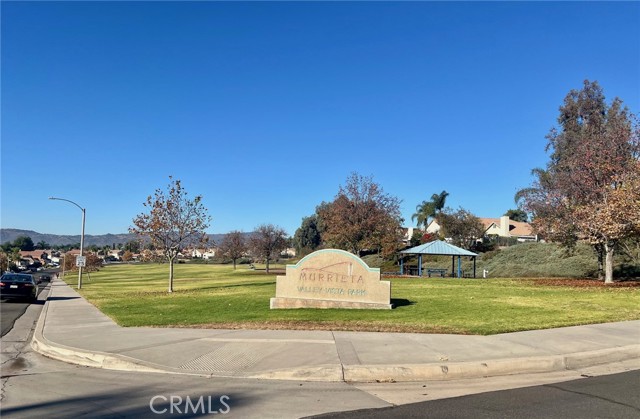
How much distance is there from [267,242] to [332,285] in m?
44.9

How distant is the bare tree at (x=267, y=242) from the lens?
2335 inches

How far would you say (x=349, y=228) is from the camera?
1743 inches

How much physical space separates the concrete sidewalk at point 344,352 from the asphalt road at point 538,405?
1053 mm

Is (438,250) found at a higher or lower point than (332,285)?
higher

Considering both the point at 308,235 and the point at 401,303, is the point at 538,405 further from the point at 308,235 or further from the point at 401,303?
the point at 308,235

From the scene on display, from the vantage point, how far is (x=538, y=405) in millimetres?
5828

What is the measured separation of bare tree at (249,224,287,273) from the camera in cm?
5931

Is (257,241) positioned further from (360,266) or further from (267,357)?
(267,357)

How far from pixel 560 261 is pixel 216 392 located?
37.5 metres

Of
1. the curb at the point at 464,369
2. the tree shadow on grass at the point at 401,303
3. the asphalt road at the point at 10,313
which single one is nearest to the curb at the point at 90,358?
the curb at the point at 464,369

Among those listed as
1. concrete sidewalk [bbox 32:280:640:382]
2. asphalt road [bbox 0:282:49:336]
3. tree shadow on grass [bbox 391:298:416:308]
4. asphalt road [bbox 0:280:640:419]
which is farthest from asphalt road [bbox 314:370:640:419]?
asphalt road [bbox 0:282:49:336]

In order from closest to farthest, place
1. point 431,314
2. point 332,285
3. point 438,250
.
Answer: point 431,314
point 332,285
point 438,250

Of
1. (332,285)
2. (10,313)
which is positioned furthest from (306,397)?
(10,313)

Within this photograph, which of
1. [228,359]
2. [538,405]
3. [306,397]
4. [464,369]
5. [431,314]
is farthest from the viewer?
[431,314]
